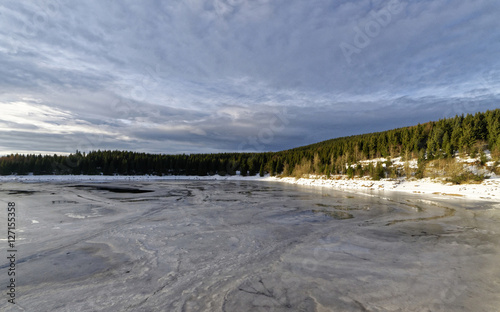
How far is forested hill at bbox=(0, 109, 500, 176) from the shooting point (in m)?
44.1

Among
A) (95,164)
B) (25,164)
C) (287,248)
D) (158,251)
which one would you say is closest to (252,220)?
(287,248)

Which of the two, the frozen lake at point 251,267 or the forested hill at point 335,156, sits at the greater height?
the forested hill at point 335,156

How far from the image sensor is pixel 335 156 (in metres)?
Answer: 72.2

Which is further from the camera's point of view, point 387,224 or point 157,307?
point 387,224

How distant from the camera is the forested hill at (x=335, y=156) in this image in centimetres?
4409

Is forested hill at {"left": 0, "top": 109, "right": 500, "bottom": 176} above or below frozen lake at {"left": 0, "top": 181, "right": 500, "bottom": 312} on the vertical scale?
above

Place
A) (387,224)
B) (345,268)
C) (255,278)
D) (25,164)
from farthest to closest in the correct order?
(25,164) → (387,224) → (345,268) → (255,278)

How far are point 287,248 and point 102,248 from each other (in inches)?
212

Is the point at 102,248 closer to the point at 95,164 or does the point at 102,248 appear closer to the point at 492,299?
the point at 492,299

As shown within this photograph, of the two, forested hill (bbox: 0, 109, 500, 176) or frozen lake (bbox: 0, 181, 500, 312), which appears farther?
forested hill (bbox: 0, 109, 500, 176)

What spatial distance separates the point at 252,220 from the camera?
1058 centimetres

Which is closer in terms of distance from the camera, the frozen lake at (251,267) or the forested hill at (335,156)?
the frozen lake at (251,267)

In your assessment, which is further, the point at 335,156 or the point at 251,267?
the point at 335,156

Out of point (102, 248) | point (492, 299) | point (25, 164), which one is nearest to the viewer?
point (492, 299)
